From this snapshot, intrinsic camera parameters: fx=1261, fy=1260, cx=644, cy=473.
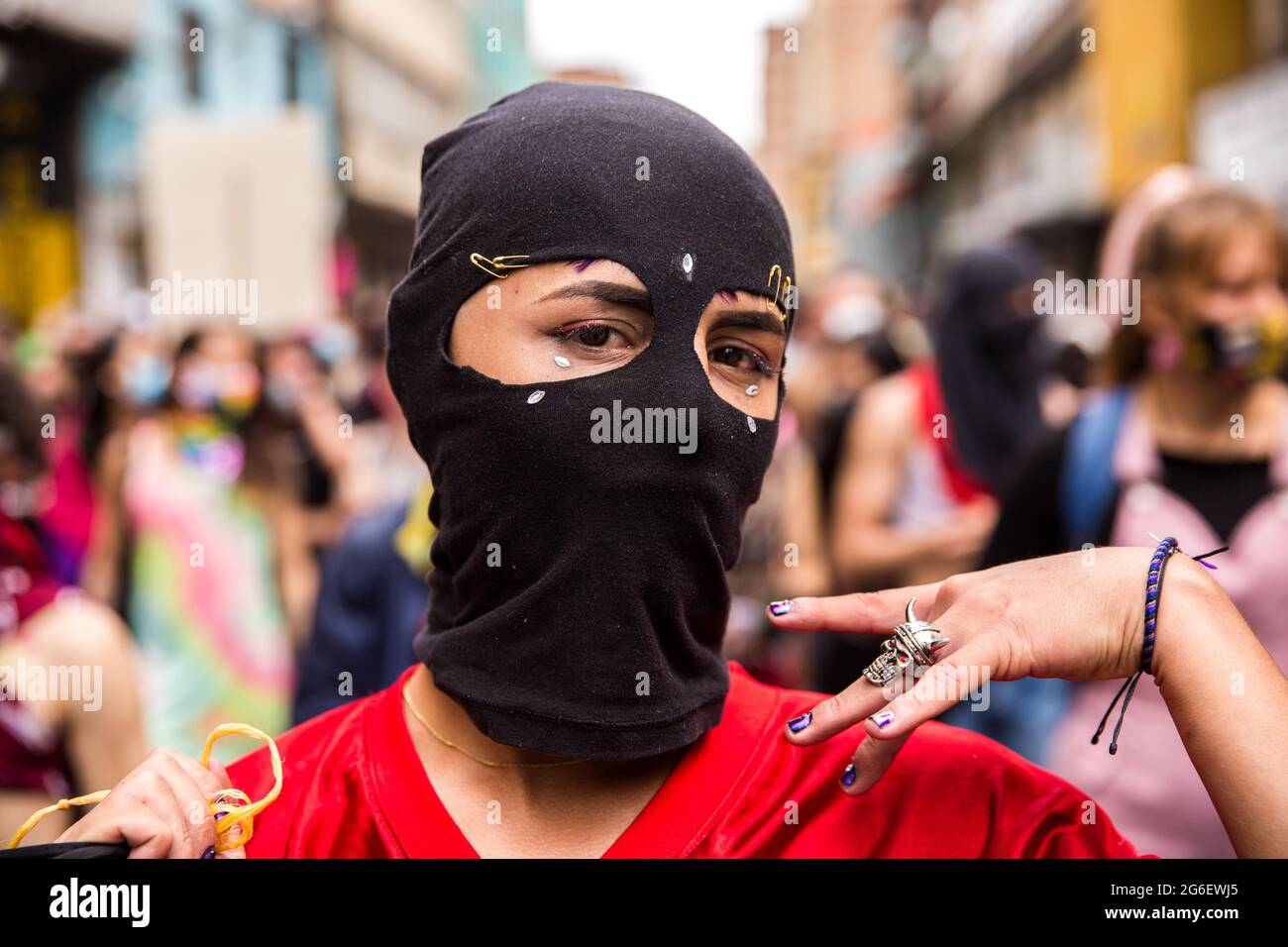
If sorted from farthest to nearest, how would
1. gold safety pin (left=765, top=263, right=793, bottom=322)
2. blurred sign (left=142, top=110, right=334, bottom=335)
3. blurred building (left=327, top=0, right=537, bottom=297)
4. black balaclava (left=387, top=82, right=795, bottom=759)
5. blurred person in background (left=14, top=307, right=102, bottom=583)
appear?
1. blurred building (left=327, top=0, right=537, bottom=297)
2. blurred sign (left=142, top=110, right=334, bottom=335)
3. blurred person in background (left=14, top=307, right=102, bottom=583)
4. gold safety pin (left=765, top=263, right=793, bottom=322)
5. black balaclava (left=387, top=82, right=795, bottom=759)

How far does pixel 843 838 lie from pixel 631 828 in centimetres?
28

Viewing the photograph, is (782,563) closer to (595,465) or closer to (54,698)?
(54,698)

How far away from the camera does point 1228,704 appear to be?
1.44 metres

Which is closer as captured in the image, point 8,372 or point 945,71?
point 8,372

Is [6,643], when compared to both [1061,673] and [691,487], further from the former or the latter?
[1061,673]

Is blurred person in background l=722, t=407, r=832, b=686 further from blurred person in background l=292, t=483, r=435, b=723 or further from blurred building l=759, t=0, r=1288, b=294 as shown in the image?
blurred person in background l=292, t=483, r=435, b=723

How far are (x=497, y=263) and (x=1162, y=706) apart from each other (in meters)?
1.66

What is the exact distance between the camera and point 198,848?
1499mm

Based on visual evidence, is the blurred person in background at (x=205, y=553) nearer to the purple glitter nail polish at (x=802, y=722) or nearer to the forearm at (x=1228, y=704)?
the purple glitter nail polish at (x=802, y=722)

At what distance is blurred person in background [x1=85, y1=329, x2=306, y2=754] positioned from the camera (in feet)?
13.8

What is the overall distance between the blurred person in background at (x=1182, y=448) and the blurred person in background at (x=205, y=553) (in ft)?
8.69

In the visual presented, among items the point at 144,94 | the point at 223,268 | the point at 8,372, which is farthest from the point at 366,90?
the point at 8,372

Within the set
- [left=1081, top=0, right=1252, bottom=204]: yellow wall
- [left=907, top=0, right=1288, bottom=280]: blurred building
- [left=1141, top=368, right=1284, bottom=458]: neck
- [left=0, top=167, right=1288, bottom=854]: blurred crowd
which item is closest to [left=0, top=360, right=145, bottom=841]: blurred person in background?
[left=0, top=167, right=1288, bottom=854]: blurred crowd

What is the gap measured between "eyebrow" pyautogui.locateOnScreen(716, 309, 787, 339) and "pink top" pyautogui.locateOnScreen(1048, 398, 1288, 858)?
1.18 metres
